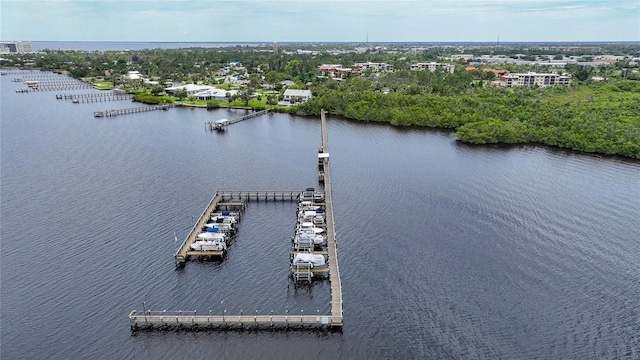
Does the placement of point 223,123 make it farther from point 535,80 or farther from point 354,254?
point 535,80

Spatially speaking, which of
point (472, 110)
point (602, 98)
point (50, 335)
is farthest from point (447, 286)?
point (602, 98)

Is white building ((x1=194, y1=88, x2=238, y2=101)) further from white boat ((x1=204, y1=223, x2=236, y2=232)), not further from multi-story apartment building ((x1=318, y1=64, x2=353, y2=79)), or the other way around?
white boat ((x1=204, y1=223, x2=236, y2=232))

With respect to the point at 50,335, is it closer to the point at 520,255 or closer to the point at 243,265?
the point at 243,265

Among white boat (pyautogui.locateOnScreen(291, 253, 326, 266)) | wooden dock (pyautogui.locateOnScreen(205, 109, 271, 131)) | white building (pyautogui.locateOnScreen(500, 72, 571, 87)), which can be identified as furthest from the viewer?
white building (pyautogui.locateOnScreen(500, 72, 571, 87))

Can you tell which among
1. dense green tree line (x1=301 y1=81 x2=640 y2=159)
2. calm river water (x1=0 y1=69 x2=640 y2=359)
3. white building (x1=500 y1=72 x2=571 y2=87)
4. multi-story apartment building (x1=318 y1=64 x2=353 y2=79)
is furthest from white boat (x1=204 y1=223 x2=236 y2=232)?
multi-story apartment building (x1=318 y1=64 x2=353 y2=79)

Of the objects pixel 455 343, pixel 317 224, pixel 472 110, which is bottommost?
pixel 455 343

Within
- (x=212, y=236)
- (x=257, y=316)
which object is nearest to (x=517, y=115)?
(x=212, y=236)

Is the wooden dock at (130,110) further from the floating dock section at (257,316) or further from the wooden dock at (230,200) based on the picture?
the floating dock section at (257,316)
